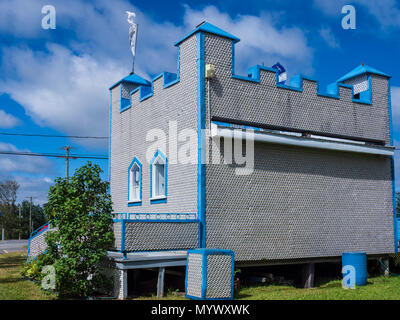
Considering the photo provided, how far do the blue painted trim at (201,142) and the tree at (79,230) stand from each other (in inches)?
99.8

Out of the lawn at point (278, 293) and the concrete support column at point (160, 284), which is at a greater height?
the concrete support column at point (160, 284)

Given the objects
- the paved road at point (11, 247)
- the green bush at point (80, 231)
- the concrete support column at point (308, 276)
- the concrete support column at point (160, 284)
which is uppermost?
the green bush at point (80, 231)

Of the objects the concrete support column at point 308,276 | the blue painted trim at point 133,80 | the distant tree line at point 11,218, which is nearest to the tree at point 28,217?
the distant tree line at point 11,218

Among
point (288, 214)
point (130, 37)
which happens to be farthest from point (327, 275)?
point (130, 37)

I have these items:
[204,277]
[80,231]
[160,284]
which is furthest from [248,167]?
[80,231]

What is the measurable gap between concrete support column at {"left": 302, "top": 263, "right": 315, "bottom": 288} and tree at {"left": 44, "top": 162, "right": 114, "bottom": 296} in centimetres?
709

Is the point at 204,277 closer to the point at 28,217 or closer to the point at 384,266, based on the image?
the point at 384,266

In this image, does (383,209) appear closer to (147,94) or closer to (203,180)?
(203,180)

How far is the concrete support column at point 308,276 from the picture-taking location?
15453mm

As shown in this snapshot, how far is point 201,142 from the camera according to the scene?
43.3 feet

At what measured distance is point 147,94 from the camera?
17.0 meters

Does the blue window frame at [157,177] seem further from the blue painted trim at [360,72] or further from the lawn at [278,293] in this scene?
the blue painted trim at [360,72]

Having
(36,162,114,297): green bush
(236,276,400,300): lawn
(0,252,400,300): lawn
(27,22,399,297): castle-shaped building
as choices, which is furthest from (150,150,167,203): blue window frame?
(236,276,400,300): lawn
